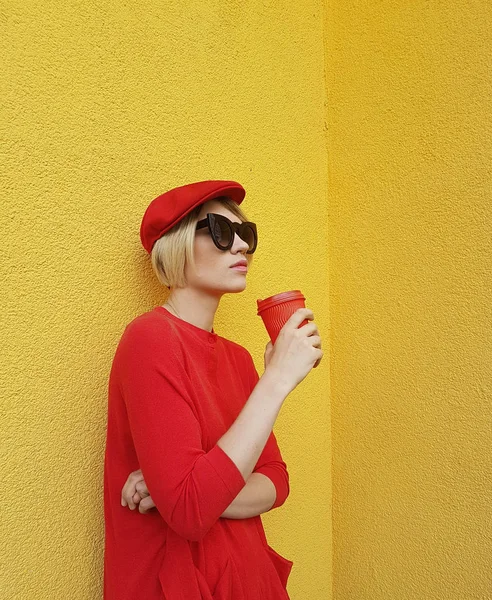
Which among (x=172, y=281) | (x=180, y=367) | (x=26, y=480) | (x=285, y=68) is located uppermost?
(x=285, y=68)

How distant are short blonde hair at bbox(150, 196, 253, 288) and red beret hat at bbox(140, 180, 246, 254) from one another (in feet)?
0.07

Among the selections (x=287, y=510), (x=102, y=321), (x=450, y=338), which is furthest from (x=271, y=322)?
(x=287, y=510)

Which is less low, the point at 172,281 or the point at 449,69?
the point at 449,69

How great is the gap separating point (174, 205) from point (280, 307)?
0.32 meters

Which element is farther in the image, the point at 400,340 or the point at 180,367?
the point at 400,340

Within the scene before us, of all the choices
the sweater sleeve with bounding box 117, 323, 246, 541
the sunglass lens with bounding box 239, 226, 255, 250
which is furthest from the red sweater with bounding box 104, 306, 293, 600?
the sunglass lens with bounding box 239, 226, 255, 250

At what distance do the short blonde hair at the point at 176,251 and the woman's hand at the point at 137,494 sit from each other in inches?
16.3

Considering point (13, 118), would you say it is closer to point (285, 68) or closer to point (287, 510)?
point (285, 68)

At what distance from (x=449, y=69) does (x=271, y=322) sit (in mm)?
1038

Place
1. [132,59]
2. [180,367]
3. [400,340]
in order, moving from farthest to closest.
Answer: [400,340], [132,59], [180,367]

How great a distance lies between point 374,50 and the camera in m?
1.79

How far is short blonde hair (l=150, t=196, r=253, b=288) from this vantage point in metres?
1.14

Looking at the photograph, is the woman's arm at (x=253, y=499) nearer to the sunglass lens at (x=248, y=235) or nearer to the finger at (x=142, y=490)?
the finger at (x=142, y=490)

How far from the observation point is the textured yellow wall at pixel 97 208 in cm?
111
